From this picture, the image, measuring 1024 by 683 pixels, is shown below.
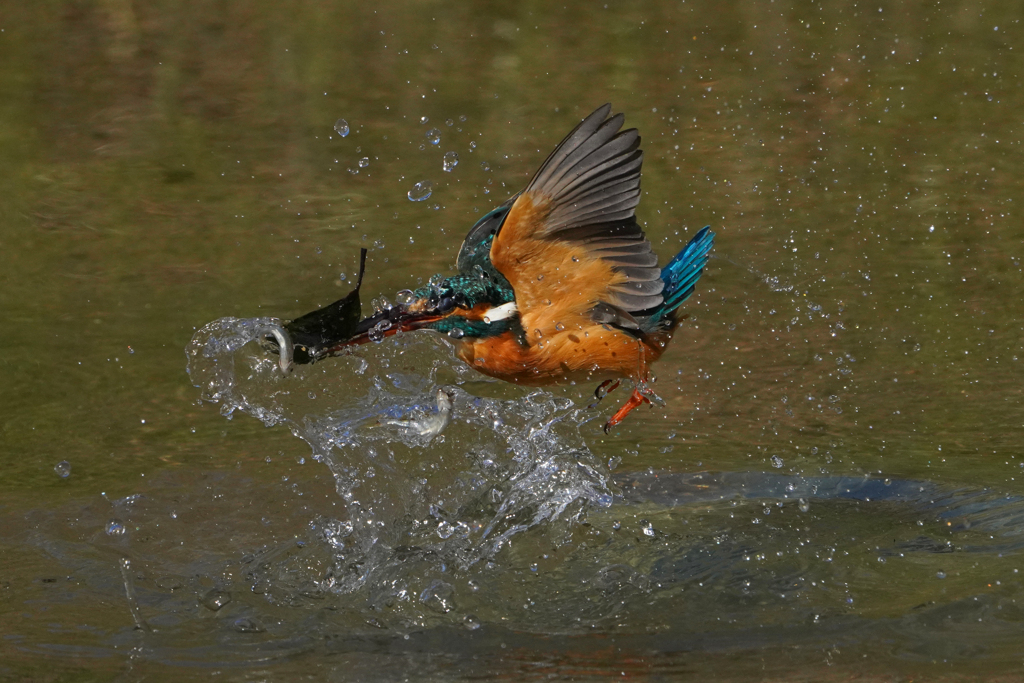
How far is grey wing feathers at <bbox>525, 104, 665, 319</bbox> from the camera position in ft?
12.0

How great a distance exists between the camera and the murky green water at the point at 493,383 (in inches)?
139

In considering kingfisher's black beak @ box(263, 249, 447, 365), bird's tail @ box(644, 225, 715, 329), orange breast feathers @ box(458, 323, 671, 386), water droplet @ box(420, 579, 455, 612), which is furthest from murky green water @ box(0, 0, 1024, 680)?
kingfisher's black beak @ box(263, 249, 447, 365)

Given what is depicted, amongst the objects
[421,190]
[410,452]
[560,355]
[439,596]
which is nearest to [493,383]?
[410,452]

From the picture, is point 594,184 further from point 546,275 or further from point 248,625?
point 248,625

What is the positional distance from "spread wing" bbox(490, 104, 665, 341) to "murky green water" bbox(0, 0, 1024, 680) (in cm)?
65

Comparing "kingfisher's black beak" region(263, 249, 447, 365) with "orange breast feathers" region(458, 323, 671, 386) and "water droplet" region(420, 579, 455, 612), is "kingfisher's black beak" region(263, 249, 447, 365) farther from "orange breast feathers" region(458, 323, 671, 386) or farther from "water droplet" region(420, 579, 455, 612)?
"water droplet" region(420, 579, 455, 612)

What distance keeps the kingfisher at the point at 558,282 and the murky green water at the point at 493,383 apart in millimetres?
546

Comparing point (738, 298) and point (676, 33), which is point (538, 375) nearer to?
point (738, 298)

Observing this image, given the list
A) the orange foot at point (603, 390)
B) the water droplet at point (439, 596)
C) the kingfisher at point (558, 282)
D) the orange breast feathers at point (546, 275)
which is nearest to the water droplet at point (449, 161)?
the kingfisher at point (558, 282)

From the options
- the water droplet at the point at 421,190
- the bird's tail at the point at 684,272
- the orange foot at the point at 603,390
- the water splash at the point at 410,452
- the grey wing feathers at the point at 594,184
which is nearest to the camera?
the grey wing feathers at the point at 594,184

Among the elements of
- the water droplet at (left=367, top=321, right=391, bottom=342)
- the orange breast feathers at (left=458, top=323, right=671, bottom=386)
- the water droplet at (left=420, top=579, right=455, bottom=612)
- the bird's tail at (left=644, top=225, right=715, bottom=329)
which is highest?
the water droplet at (left=367, top=321, right=391, bottom=342)

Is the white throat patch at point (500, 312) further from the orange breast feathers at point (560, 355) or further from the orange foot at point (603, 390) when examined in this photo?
the orange foot at point (603, 390)

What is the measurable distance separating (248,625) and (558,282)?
4.08ft

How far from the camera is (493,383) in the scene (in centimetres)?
524
